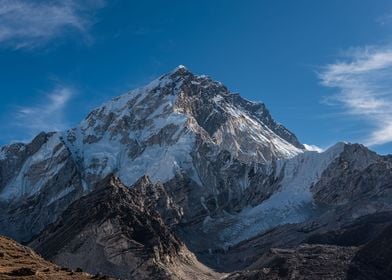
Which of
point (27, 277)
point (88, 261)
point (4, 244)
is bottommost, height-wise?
point (27, 277)

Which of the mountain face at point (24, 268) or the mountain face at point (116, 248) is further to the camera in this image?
the mountain face at point (116, 248)

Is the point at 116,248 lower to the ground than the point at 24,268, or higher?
higher

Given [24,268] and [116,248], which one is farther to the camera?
[116,248]

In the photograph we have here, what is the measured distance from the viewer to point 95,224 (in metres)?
189

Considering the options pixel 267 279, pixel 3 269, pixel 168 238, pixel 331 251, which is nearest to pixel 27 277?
pixel 3 269

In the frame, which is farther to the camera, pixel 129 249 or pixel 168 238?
pixel 168 238

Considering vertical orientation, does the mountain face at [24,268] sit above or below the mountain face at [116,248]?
below

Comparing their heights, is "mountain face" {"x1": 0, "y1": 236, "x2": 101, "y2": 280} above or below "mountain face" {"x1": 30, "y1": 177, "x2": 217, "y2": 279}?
below

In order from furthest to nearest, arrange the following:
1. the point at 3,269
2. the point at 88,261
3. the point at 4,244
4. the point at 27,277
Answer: the point at 88,261 → the point at 4,244 → the point at 3,269 → the point at 27,277

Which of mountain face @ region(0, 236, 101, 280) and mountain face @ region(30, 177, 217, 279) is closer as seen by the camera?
mountain face @ region(0, 236, 101, 280)

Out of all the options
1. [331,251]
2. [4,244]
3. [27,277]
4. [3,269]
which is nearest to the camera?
[27,277]

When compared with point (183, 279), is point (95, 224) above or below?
above

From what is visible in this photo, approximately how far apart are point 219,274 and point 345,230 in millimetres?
34539

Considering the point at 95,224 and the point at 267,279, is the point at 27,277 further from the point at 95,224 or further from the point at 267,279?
the point at 95,224
